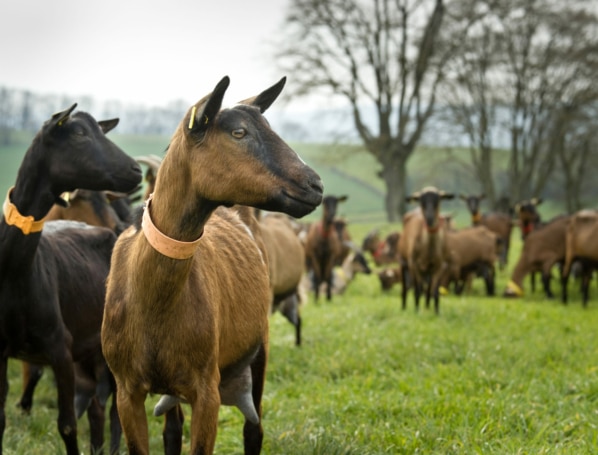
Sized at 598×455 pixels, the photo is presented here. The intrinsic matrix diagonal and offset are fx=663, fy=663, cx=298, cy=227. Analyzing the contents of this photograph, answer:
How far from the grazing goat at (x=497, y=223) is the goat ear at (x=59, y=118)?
18.3m

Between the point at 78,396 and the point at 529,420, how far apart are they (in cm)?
368

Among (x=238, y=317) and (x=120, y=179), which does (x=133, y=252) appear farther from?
(x=120, y=179)

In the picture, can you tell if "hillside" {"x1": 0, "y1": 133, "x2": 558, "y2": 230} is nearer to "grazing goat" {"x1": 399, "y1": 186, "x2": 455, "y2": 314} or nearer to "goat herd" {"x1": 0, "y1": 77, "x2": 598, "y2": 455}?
"grazing goat" {"x1": 399, "y1": 186, "x2": 455, "y2": 314}

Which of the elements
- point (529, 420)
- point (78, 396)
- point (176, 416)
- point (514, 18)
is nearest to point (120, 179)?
point (176, 416)

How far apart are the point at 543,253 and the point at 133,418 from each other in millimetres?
13753

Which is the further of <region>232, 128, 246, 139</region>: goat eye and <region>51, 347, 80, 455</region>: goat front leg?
<region>51, 347, 80, 455</region>: goat front leg

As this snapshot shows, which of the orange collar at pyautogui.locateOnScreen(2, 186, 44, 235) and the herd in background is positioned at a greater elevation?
the orange collar at pyautogui.locateOnScreen(2, 186, 44, 235)

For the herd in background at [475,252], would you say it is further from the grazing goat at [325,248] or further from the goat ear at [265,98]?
the goat ear at [265,98]

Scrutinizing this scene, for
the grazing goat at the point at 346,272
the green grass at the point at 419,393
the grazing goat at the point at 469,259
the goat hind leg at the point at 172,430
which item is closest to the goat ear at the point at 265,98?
the goat hind leg at the point at 172,430

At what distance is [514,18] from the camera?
110 feet

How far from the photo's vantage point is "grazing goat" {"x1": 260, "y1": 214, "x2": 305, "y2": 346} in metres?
8.69

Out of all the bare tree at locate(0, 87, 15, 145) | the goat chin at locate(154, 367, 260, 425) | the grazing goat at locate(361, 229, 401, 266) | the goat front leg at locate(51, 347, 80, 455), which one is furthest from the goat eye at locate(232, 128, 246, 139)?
the bare tree at locate(0, 87, 15, 145)

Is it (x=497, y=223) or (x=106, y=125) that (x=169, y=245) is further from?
(x=497, y=223)

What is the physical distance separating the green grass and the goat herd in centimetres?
75
